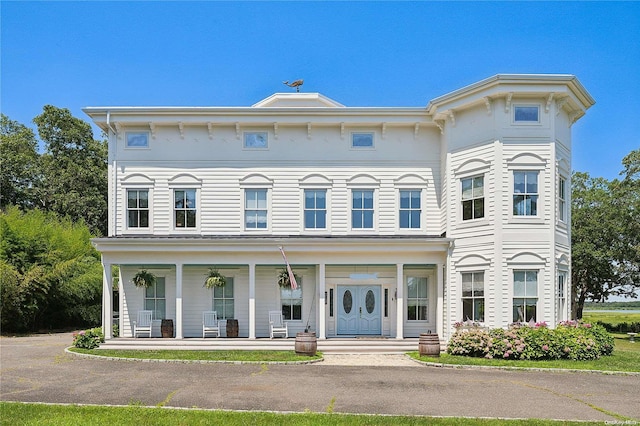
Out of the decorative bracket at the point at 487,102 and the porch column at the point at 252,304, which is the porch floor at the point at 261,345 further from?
the decorative bracket at the point at 487,102

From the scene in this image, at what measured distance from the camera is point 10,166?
135 feet

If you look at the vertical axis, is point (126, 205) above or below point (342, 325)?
above

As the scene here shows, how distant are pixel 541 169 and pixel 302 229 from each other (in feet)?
28.1

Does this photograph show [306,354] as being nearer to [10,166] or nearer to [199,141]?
[199,141]

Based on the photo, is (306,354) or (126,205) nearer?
(306,354)

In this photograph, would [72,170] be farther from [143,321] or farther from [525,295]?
[525,295]

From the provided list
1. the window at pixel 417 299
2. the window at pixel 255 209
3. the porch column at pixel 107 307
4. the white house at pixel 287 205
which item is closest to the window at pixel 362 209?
the white house at pixel 287 205

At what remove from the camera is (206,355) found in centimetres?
1652

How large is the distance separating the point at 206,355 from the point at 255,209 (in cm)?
633

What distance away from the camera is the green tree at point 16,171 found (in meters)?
40.8

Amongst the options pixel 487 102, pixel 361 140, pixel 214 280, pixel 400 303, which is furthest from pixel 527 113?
pixel 214 280

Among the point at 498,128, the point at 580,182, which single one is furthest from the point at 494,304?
the point at 580,182

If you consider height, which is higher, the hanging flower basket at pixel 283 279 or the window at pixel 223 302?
the hanging flower basket at pixel 283 279

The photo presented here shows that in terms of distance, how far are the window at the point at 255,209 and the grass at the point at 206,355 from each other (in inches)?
204
